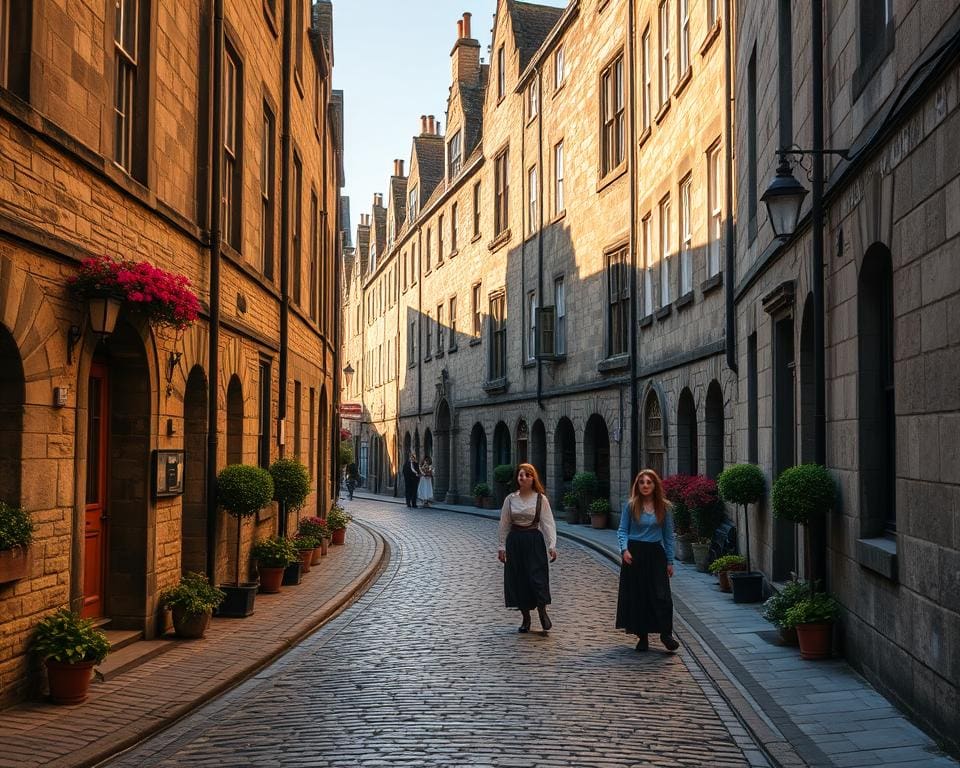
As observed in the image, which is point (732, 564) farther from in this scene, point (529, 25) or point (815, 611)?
point (529, 25)

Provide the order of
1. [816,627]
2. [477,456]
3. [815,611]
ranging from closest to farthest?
[816,627] → [815,611] → [477,456]

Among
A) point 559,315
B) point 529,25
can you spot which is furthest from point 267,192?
point 529,25

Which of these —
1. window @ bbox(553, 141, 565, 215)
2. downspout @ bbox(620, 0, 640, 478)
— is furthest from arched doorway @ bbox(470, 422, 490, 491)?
downspout @ bbox(620, 0, 640, 478)

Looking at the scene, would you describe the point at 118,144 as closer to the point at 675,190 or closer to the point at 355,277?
the point at 675,190

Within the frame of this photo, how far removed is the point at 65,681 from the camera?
786 centimetres

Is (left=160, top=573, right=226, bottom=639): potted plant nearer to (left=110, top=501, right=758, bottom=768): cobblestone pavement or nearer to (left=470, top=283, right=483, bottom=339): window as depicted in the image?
(left=110, top=501, right=758, bottom=768): cobblestone pavement

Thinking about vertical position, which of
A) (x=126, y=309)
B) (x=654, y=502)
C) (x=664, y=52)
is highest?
→ (x=664, y=52)

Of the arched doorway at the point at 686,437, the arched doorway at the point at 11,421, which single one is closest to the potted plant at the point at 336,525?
the arched doorway at the point at 686,437

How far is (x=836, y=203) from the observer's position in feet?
32.5

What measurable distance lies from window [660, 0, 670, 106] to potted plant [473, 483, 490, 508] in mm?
17035

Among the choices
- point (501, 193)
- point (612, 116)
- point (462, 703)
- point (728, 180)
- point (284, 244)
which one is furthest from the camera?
point (501, 193)

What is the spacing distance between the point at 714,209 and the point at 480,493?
19.5 metres

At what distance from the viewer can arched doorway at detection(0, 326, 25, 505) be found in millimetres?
7668

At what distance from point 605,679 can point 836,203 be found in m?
4.63
